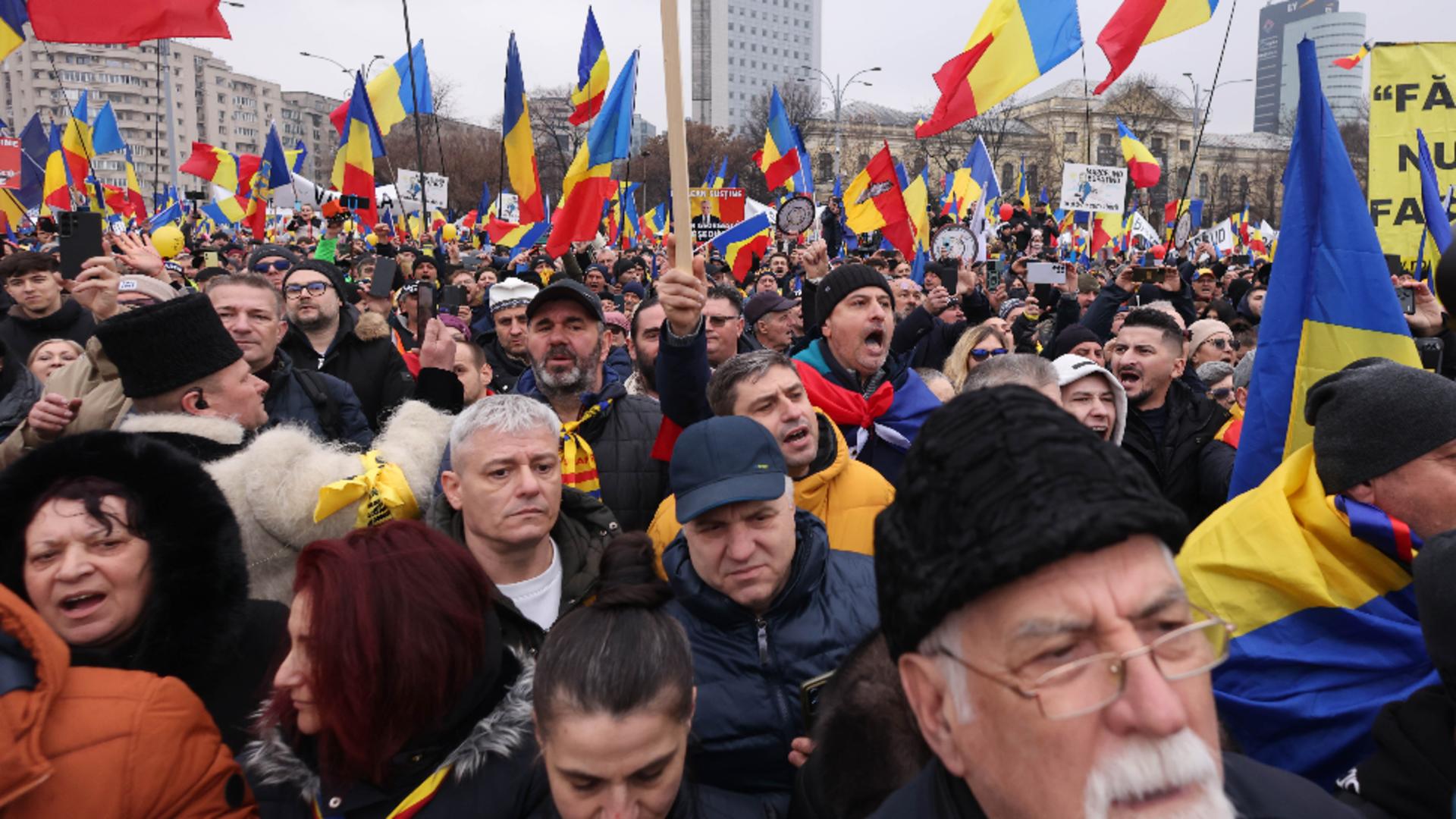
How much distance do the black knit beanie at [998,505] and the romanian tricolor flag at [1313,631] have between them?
1.30 meters

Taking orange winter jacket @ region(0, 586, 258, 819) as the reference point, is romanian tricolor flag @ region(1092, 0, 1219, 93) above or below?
above

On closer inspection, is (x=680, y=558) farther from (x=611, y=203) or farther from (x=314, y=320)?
(x=611, y=203)

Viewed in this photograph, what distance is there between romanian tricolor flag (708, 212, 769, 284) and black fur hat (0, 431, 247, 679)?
966cm

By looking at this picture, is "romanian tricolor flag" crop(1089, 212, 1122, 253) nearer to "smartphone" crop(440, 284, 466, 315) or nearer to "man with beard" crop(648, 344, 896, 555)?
"smartphone" crop(440, 284, 466, 315)

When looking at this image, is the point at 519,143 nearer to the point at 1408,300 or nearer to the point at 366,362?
the point at 366,362

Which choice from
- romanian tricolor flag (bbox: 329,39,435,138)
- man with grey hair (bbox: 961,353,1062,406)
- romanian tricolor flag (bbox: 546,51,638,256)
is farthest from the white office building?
man with grey hair (bbox: 961,353,1062,406)

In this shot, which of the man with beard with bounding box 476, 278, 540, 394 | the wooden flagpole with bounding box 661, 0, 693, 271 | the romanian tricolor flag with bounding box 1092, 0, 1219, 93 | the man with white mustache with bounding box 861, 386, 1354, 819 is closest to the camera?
the man with white mustache with bounding box 861, 386, 1354, 819

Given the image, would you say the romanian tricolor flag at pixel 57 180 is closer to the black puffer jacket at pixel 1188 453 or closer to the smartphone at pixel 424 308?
the smartphone at pixel 424 308

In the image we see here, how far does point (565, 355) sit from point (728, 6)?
14182 cm

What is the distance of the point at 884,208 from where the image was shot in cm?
1053

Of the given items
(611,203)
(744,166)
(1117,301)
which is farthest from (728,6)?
(1117,301)

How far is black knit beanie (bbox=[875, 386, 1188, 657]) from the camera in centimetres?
109

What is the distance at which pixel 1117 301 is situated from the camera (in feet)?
22.5

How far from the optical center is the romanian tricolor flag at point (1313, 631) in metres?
2.13
